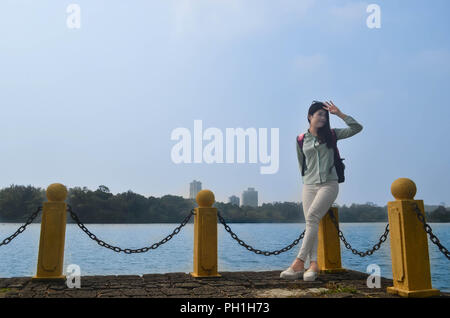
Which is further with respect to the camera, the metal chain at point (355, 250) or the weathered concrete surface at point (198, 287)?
the metal chain at point (355, 250)

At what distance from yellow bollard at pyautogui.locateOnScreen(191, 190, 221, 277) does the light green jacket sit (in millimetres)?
1735

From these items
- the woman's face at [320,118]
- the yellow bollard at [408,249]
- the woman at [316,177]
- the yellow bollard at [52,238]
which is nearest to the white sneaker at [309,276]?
the woman at [316,177]

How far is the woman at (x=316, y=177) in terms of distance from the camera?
5695 mm

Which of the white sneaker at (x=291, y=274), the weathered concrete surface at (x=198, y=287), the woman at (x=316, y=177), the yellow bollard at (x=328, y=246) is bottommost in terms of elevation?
the weathered concrete surface at (x=198, y=287)

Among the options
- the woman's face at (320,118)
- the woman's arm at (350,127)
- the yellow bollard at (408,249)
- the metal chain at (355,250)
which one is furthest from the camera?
the woman's face at (320,118)

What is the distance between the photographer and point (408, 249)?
4.36m

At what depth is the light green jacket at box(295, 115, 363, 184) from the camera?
5758 millimetres

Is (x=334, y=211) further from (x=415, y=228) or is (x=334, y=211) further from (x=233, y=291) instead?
(x=233, y=291)

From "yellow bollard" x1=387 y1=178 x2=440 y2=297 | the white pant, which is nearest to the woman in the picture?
the white pant

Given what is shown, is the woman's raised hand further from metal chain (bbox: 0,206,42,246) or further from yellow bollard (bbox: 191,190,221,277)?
metal chain (bbox: 0,206,42,246)

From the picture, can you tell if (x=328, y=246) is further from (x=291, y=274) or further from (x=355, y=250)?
(x=291, y=274)

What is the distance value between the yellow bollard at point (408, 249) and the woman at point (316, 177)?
1275 millimetres

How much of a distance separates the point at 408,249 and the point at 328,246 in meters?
2.19

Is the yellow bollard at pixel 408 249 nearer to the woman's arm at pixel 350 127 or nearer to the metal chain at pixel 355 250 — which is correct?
the metal chain at pixel 355 250
